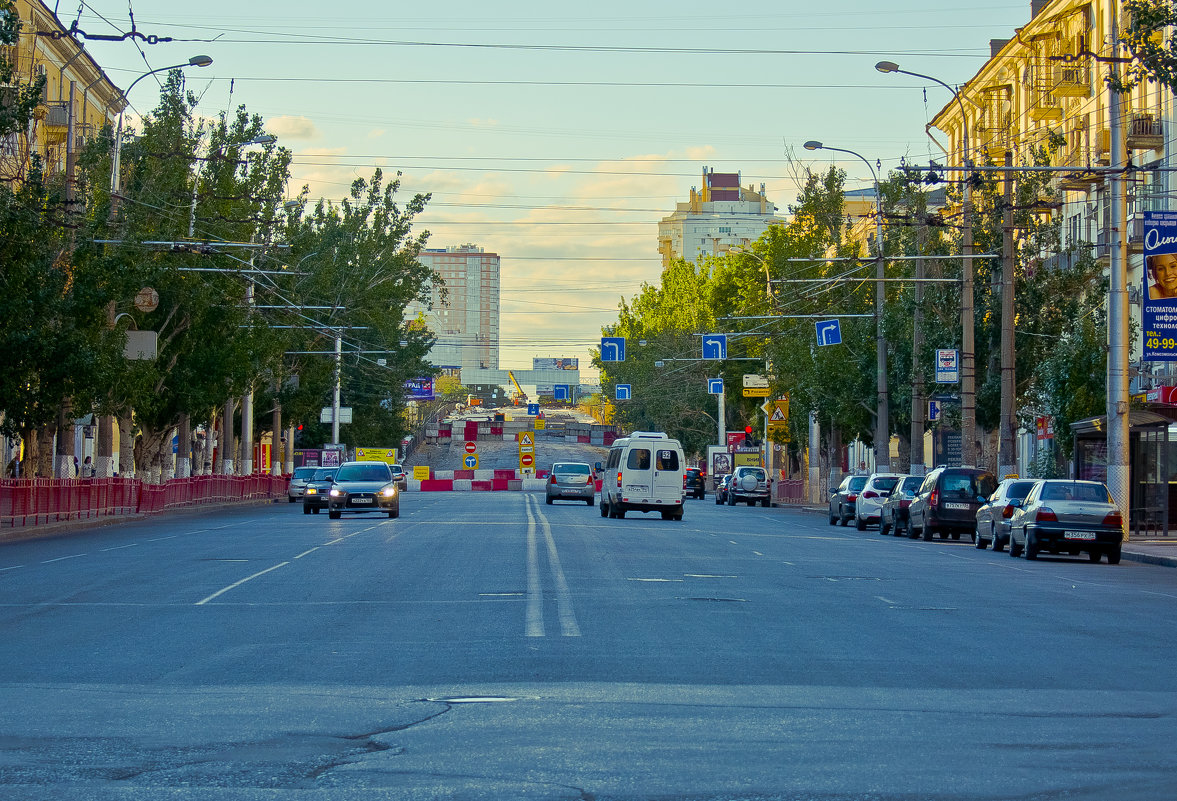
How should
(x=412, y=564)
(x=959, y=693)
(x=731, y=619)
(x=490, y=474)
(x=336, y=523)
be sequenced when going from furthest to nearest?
(x=490, y=474) → (x=336, y=523) → (x=412, y=564) → (x=731, y=619) → (x=959, y=693)

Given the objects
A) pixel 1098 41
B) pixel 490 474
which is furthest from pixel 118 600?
pixel 490 474

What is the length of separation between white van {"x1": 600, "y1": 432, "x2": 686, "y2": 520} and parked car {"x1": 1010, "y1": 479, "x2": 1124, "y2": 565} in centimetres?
1761

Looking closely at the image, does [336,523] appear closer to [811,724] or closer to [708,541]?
[708,541]

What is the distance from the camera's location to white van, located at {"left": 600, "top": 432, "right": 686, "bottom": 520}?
45750 millimetres

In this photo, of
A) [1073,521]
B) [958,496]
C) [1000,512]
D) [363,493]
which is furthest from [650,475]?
[1073,521]

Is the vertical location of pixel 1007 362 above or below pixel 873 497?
above

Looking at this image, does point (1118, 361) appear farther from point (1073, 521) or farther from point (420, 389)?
point (420, 389)

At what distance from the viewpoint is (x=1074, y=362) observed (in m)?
41.6

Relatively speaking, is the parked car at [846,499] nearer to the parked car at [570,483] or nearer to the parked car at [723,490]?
the parked car at [570,483]

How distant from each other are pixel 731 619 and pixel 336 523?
26.3 m

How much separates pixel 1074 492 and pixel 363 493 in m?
21.6

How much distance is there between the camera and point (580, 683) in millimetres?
11023

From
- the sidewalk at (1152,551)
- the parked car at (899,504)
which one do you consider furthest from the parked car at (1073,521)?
the parked car at (899,504)

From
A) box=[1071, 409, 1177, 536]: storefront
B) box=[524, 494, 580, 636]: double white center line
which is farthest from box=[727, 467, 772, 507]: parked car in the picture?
box=[524, 494, 580, 636]: double white center line
